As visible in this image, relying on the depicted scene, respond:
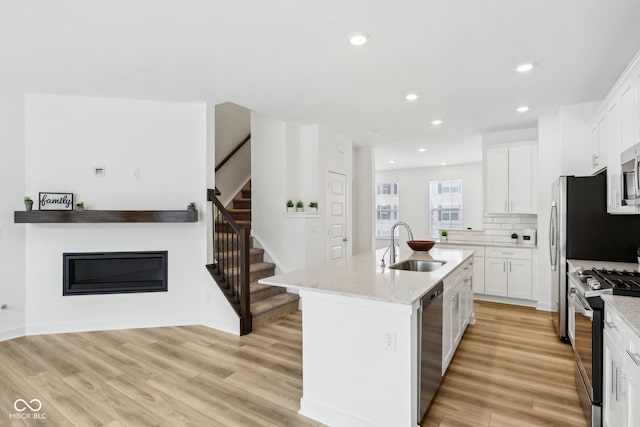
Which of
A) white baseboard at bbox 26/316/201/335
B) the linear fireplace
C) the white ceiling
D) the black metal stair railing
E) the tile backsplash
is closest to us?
the white ceiling

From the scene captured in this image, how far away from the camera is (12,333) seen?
3.66 metres

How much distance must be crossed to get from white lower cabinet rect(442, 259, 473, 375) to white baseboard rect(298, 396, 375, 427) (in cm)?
93

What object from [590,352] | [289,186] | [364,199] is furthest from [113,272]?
[590,352]

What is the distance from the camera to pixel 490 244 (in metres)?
5.19

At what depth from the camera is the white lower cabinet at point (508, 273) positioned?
4.89m

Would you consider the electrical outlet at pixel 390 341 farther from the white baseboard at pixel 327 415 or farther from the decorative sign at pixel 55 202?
the decorative sign at pixel 55 202

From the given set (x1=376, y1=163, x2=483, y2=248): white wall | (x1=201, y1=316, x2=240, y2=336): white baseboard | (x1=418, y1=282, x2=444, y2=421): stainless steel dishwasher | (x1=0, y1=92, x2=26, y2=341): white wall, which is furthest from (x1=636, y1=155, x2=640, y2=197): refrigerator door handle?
(x1=376, y1=163, x2=483, y2=248): white wall

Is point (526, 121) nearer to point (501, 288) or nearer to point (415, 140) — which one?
point (415, 140)

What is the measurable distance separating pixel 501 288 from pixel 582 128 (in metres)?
2.45

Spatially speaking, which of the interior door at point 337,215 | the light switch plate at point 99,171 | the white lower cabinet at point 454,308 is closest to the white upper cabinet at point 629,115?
the white lower cabinet at point 454,308

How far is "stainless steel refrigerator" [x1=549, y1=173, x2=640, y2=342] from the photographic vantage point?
313 centimetres

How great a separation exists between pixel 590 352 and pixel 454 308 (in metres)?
1.08

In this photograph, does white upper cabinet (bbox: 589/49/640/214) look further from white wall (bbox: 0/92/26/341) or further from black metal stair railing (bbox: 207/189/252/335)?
white wall (bbox: 0/92/26/341)

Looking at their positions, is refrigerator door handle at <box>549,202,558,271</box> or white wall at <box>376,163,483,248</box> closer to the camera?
refrigerator door handle at <box>549,202,558,271</box>
